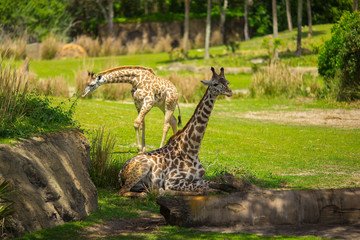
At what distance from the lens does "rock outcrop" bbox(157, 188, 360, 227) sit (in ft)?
26.3

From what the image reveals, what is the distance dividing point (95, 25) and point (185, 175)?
44488mm

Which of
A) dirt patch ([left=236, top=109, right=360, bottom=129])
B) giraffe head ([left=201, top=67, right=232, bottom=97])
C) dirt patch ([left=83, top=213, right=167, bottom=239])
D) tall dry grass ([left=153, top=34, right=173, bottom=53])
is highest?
tall dry grass ([left=153, top=34, right=173, bottom=53])

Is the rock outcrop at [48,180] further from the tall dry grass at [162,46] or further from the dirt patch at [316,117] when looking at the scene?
the tall dry grass at [162,46]

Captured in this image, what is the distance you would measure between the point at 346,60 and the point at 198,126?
51.1 ft

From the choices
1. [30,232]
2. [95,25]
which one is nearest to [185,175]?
[30,232]

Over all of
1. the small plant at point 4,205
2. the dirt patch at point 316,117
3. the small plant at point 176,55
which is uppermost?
the small plant at point 176,55

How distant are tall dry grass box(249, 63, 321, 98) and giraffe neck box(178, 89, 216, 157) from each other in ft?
55.4

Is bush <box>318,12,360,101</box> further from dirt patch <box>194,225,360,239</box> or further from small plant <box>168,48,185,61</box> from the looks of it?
dirt patch <box>194,225,360,239</box>

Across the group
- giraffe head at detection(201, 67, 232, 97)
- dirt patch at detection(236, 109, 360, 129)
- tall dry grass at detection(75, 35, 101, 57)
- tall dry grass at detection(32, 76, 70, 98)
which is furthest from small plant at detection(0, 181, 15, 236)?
tall dry grass at detection(75, 35, 101, 57)

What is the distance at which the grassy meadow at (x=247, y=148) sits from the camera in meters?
9.23

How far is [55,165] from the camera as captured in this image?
27.3 feet

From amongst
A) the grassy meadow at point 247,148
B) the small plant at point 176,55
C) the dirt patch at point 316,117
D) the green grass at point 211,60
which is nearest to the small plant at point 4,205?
the grassy meadow at point 247,148

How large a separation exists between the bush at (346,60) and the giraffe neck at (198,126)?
1482 centimetres

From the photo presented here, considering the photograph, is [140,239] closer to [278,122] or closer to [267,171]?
[267,171]
